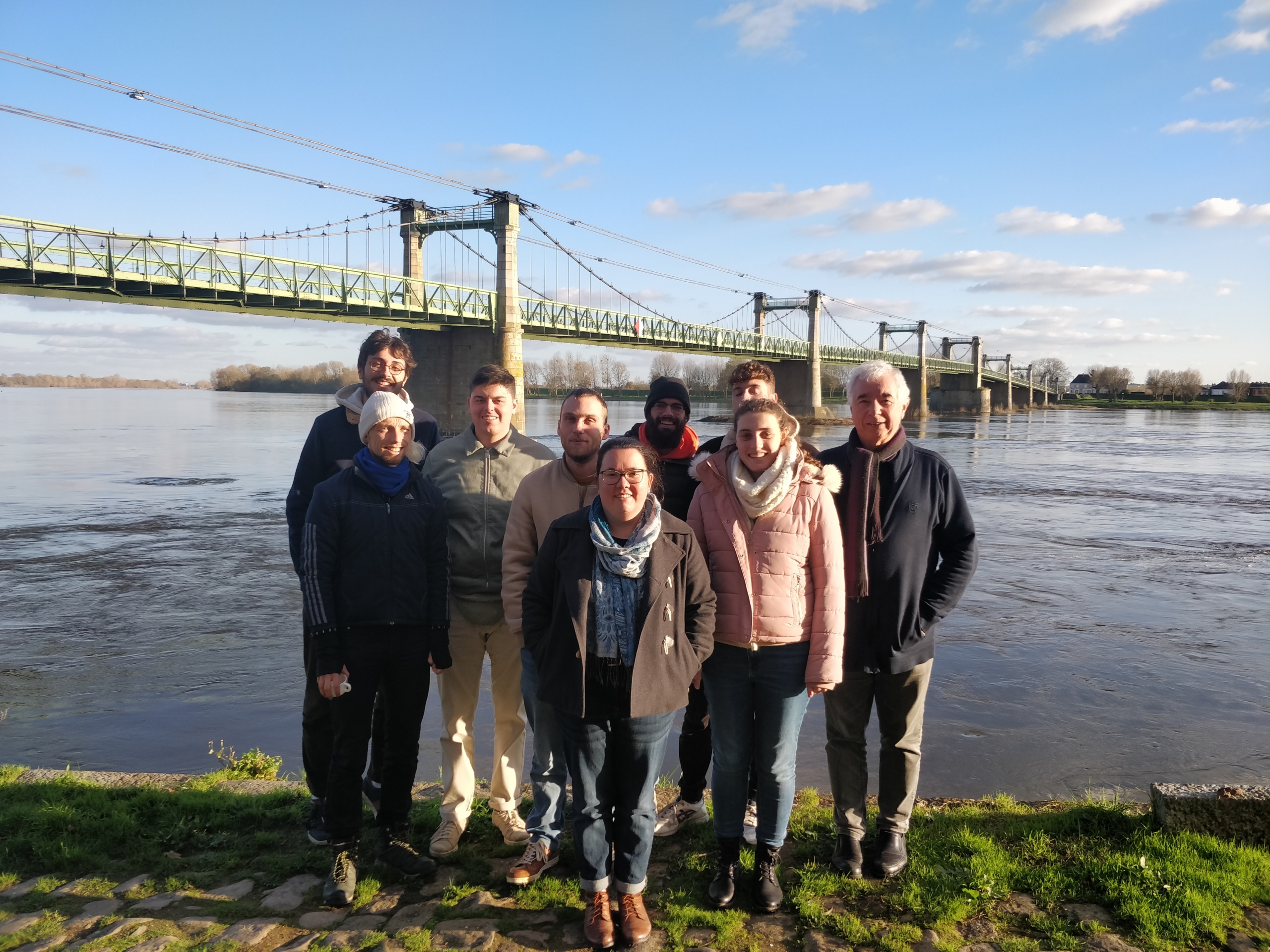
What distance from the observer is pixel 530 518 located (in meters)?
3.64

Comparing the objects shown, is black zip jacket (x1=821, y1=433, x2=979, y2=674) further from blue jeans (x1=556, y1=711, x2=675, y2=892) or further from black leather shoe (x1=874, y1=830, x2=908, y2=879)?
blue jeans (x1=556, y1=711, x2=675, y2=892)

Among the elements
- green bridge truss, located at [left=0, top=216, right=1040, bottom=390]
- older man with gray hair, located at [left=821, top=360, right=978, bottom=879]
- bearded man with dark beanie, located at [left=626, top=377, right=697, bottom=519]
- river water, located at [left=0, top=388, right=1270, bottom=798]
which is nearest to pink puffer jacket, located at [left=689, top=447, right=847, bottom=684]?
older man with gray hair, located at [left=821, top=360, right=978, bottom=879]

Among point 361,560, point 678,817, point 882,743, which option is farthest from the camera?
point 678,817

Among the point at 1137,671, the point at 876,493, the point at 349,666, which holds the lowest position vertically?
the point at 1137,671

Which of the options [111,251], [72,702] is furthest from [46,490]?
[72,702]

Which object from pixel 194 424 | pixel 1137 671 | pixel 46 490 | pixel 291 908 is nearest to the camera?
pixel 291 908

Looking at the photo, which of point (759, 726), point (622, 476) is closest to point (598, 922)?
point (759, 726)

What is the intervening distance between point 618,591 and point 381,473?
1224 mm

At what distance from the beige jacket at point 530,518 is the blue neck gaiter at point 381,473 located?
0.51m

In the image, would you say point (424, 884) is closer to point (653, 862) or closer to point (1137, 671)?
point (653, 862)

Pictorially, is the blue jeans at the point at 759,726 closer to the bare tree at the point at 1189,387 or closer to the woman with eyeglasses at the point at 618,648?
the woman with eyeglasses at the point at 618,648

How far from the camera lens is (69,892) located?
3.50 m

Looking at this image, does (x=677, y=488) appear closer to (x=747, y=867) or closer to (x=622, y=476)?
(x=622, y=476)

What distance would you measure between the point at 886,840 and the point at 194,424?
55.7 m
